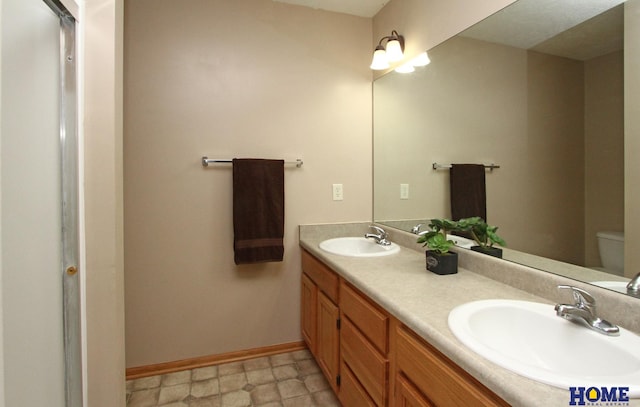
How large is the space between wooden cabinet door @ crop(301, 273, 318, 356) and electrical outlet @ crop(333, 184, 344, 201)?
1.94 feet

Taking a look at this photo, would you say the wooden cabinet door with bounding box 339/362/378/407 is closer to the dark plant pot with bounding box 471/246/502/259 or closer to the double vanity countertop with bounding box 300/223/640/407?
the double vanity countertop with bounding box 300/223/640/407

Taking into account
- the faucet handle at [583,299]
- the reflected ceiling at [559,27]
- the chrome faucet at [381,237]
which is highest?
the reflected ceiling at [559,27]

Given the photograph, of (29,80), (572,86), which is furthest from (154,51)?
(572,86)

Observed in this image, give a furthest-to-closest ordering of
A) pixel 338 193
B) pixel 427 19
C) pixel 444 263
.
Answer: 1. pixel 338 193
2. pixel 427 19
3. pixel 444 263

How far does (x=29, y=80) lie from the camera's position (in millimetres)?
934

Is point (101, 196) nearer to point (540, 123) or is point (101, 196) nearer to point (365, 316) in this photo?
point (365, 316)

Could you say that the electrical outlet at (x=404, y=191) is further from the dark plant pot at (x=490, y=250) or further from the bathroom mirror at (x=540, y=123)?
the dark plant pot at (x=490, y=250)

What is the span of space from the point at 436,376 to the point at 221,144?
173 centimetres

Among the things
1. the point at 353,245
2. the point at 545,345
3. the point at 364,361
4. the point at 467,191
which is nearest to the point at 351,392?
the point at 364,361

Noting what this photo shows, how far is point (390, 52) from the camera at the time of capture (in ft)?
6.48

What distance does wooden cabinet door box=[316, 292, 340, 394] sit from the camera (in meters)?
1.60

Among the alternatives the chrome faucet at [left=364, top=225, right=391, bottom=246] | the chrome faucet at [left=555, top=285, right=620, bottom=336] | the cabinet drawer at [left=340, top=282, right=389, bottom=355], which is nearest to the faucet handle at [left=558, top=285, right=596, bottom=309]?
the chrome faucet at [left=555, top=285, right=620, bottom=336]

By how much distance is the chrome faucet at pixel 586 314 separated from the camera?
2.77 feet

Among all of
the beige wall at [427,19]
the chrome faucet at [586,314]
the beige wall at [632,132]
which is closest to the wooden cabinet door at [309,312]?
the chrome faucet at [586,314]
